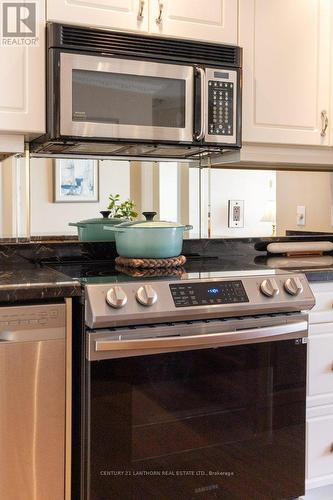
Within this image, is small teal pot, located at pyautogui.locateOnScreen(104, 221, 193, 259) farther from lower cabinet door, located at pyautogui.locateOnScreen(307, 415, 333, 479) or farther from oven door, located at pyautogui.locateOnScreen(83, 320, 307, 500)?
lower cabinet door, located at pyautogui.locateOnScreen(307, 415, 333, 479)

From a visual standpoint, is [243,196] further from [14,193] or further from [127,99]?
[14,193]

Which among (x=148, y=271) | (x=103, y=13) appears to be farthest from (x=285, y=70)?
(x=148, y=271)

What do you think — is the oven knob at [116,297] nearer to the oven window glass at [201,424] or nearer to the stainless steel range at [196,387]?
the stainless steel range at [196,387]

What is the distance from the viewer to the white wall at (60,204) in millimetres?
2268

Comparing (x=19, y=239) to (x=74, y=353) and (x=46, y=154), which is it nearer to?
(x=46, y=154)

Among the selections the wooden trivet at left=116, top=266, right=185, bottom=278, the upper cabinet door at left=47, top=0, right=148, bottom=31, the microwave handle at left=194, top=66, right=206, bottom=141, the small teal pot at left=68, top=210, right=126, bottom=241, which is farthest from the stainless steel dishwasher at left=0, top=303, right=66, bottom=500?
the upper cabinet door at left=47, top=0, right=148, bottom=31

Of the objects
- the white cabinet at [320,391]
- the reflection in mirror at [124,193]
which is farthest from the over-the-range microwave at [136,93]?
the white cabinet at [320,391]

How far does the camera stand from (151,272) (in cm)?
194

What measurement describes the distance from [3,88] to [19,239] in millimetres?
601

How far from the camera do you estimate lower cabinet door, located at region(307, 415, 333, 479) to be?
206 cm

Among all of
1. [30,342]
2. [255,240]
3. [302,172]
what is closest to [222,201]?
[255,240]

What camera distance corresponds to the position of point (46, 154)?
2.28 m

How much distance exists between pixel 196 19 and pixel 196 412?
1.50 meters

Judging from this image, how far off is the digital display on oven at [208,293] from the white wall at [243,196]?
877mm
